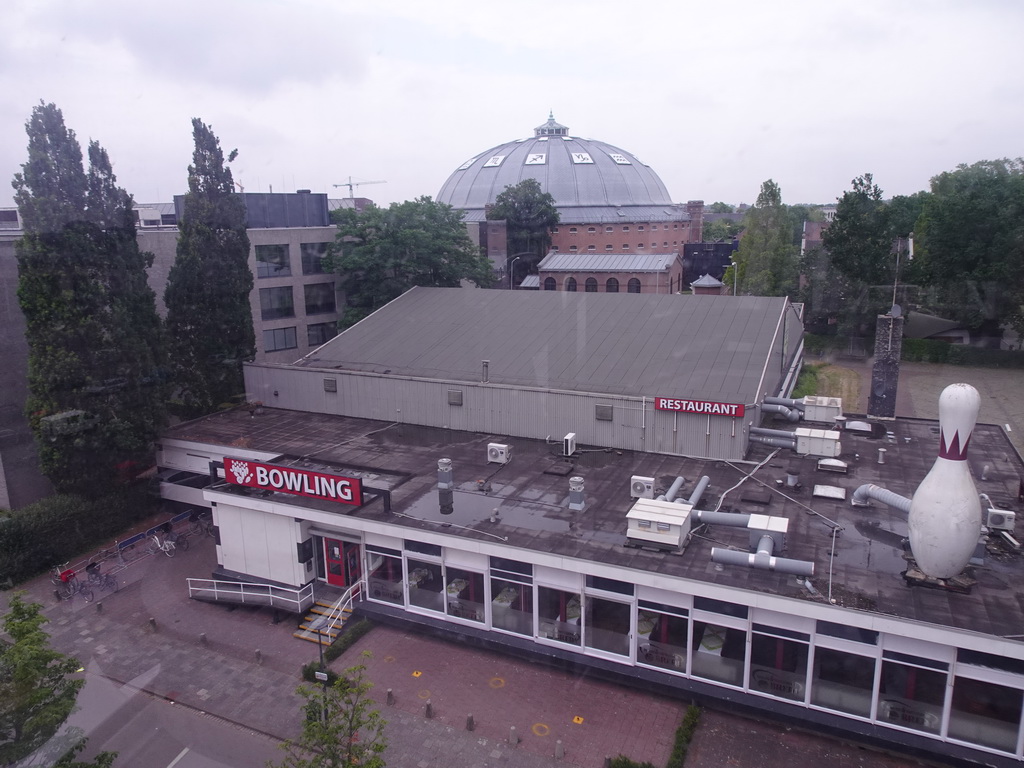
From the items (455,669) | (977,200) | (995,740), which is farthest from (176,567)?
(977,200)

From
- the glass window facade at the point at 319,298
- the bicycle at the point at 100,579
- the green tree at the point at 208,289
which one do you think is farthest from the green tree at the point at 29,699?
the glass window facade at the point at 319,298

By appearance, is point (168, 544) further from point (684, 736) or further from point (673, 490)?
point (684, 736)

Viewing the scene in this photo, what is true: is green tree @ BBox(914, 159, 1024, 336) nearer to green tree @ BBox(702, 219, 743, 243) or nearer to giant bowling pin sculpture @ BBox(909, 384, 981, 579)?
giant bowling pin sculpture @ BBox(909, 384, 981, 579)

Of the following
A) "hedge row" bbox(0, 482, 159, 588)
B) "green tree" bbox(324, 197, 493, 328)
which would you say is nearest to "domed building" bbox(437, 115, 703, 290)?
"green tree" bbox(324, 197, 493, 328)

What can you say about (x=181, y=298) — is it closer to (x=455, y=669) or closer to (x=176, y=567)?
(x=176, y=567)

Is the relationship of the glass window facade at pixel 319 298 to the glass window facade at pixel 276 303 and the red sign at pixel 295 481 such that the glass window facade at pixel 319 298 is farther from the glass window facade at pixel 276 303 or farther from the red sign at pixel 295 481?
the red sign at pixel 295 481
